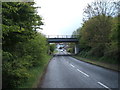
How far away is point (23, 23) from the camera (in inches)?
323

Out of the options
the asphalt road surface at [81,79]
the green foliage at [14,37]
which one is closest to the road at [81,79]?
the asphalt road surface at [81,79]

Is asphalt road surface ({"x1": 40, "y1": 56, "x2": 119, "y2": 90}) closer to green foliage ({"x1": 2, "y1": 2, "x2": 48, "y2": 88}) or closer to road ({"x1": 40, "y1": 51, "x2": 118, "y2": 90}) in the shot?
road ({"x1": 40, "y1": 51, "x2": 118, "y2": 90})

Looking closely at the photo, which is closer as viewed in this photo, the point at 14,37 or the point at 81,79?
the point at 14,37

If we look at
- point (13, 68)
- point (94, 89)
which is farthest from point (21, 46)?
point (94, 89)

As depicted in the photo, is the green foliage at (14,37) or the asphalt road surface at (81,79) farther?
the asphalt road surface at (81,79)

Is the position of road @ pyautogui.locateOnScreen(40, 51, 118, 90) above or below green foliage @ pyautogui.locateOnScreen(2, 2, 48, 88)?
below

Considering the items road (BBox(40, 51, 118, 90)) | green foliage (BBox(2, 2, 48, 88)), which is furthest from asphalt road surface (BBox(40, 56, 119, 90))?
green foliage (BBox(2, 2, 48, 88))

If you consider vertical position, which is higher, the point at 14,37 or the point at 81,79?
the point at 14,37

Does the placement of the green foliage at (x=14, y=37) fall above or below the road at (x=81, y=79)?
above

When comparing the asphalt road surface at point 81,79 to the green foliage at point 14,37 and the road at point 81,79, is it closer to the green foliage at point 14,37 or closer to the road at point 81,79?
the road at point 81,79

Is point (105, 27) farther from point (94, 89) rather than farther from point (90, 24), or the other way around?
point (94, 89)

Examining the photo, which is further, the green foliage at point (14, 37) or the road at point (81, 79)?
the road at point (81, 79)

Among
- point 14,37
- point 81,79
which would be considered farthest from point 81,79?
point 14,37

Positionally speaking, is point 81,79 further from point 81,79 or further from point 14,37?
point 14,37
